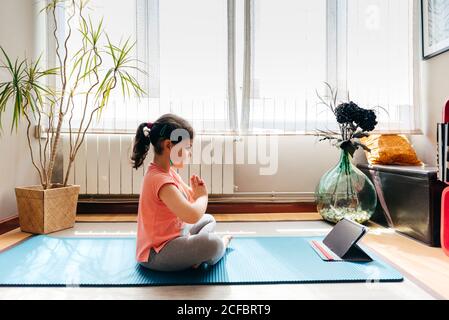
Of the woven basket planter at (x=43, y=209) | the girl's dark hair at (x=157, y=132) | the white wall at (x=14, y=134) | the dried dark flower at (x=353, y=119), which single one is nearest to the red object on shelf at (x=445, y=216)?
the dried dark flower at (x=353, y=119)

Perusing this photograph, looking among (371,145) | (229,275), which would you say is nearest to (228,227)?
(229,275)

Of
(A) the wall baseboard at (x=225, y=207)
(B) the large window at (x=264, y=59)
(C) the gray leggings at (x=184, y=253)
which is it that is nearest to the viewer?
(C) the gray leggings at (x=184, y=253)

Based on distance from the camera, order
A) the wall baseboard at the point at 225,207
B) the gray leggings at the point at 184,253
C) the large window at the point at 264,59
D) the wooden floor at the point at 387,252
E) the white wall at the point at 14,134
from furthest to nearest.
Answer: the wall baseboard at the point at 225,207, the large window at the point at 264,59, the white wall at the point at 14,134, the gray leggings at the point at 184,253, the wooden floor at the point at 387,252

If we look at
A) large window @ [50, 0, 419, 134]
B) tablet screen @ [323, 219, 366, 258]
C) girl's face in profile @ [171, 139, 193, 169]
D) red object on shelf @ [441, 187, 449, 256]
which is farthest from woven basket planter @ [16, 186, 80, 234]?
red object on shelf @ [441, 187, 449, 256]

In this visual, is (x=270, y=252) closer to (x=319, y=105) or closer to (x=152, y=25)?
(x=319, y=105)

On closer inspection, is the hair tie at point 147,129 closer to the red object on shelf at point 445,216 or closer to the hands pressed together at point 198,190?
the hands pressed together at point 198,190

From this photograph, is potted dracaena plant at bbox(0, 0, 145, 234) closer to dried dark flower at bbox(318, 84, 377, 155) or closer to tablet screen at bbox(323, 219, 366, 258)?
dried dark flower at bbox(318, 84, 377, 155)

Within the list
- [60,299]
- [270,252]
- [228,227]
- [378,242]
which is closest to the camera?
[60,299]

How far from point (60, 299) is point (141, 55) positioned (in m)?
1.87

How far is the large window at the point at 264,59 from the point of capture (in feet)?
8.36

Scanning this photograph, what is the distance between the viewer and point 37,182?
2.62 meters

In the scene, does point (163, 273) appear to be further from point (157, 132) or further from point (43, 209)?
point (43, 209)

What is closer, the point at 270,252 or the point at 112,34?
the point at 270,252

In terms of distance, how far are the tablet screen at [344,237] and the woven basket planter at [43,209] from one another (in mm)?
1559
